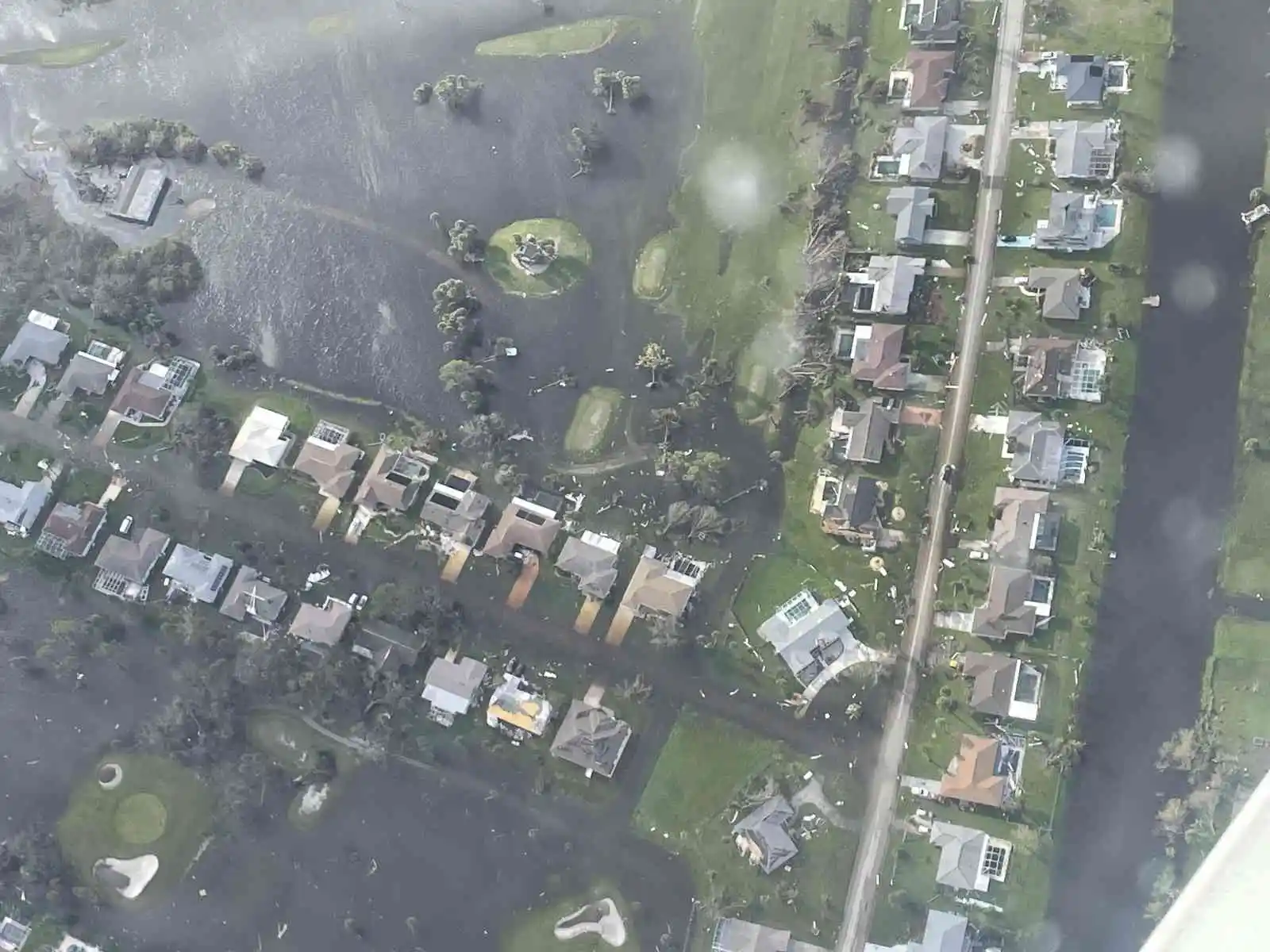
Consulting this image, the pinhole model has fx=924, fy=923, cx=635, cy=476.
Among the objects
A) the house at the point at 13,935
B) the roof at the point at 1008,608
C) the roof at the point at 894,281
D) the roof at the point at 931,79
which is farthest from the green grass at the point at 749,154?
the house at the point at 13,935

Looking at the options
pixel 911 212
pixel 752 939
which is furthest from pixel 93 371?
pixel 752 939

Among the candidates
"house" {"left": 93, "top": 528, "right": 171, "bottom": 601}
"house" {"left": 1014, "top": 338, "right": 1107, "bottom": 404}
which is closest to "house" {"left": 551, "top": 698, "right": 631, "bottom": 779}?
"house" {"left": 93, "top": 528, "right": 171, "bottom": 601}

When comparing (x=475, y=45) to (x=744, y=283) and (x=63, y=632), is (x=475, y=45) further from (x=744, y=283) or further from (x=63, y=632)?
(x=63, y=632)

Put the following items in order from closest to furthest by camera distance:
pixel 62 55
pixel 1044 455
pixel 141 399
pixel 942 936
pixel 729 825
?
1. pixel 942 936
2. pixel 729 825
3. pixel 1044 455
4. pixel 141 399
5. pixel 62 55

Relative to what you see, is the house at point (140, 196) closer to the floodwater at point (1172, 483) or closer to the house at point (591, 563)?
the house at point (591, 563)

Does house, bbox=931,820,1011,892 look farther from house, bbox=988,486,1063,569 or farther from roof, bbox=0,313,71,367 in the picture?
roof, bbox=0,313,71,367

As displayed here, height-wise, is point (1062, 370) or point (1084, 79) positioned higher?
point (1084, 79)

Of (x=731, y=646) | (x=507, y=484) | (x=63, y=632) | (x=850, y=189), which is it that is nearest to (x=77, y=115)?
(x=63, y=632)

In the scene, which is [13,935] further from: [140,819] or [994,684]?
[994,684]
